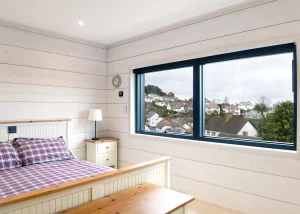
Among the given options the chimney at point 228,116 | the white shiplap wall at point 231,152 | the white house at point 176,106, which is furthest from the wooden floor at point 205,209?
the white house at point 176,106

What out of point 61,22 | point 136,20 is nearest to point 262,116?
point 136,20

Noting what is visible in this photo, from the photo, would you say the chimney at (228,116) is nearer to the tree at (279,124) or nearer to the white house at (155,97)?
the tree at (279,124)

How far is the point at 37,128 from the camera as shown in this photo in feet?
11.3

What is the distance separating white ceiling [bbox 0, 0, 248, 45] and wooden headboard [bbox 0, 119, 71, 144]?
145 centimetres

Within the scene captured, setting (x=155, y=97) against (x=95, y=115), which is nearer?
(x=155, y=97)

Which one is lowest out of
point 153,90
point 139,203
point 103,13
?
point 139,203

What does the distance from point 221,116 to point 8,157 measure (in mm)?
2722

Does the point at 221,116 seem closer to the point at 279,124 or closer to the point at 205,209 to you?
the point at 279,124

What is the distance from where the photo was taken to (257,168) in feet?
8.27

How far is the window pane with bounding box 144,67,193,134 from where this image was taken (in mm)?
3297

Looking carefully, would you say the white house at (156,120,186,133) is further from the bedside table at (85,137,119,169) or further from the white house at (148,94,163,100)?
the bedside table at (85,137,119,169)

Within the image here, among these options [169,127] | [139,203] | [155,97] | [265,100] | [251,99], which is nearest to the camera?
[139,203]

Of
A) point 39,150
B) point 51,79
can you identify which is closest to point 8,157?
point 39,150

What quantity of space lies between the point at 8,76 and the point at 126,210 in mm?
2705
